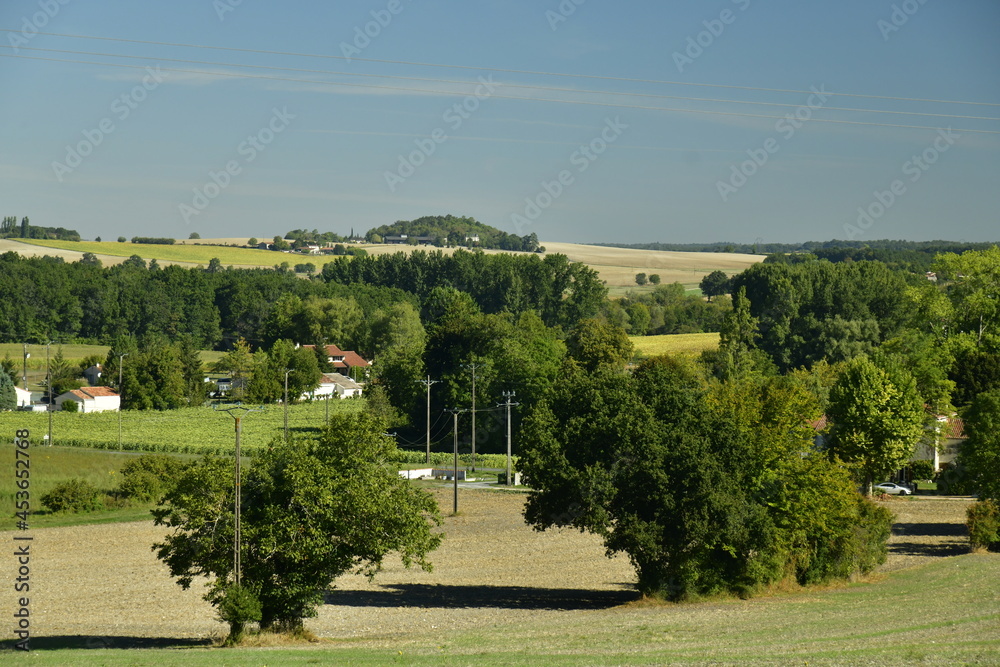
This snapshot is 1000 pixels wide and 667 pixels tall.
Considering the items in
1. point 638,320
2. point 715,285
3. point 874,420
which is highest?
point 715,285

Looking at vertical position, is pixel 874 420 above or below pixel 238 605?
above

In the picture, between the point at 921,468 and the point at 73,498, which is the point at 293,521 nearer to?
the point at 73,498

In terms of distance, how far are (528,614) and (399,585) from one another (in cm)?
728

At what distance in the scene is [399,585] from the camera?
36.5 m

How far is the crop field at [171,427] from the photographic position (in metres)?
78.7

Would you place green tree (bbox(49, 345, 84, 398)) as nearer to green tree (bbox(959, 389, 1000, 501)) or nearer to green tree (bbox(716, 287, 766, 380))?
green tree (bbox(716, 287, 766, 380))

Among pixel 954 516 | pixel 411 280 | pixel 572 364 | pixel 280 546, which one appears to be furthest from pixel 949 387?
pixel 411 280

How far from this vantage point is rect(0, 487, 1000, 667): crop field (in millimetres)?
21922

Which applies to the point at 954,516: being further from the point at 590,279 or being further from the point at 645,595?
the point at 590,279

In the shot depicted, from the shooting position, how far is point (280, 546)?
24.8 meters

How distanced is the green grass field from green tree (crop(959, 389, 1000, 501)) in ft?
35.4

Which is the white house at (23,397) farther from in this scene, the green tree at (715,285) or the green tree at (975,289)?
the green tree at (715,285)

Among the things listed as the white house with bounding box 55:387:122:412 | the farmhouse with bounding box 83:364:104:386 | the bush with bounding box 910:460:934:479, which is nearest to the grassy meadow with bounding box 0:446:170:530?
the white house with bounding box 55:387:122:412

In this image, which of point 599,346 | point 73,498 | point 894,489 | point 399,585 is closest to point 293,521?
point 399,585
